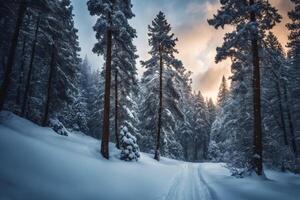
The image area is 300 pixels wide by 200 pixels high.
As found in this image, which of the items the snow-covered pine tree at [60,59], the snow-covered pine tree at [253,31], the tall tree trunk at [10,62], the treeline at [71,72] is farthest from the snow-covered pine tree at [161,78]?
the tall tree trunk at [10,62]

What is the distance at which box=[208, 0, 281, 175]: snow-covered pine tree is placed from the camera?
47.6 feet

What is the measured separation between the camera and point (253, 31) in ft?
47.8

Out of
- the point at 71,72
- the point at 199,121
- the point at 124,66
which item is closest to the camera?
the point at 124,66

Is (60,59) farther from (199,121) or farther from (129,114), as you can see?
(199,121)

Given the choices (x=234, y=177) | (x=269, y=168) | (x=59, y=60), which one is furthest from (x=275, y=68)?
(x=59, y=60)

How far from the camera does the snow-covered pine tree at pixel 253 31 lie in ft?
47.6

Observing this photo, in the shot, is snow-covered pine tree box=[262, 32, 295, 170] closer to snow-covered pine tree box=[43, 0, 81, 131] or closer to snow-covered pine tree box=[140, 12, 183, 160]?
snow-covered pine tree box=[140, 12, 183, 160]

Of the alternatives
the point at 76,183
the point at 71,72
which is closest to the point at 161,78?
the point at 71,72

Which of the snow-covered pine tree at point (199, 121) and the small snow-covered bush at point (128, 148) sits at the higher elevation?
the snow-covered pine tree at point (199, 121)

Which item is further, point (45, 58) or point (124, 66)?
point (124, 66)

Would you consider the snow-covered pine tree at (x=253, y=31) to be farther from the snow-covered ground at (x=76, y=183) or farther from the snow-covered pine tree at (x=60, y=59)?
the snow-covered pine tree at (x=60, y=59)

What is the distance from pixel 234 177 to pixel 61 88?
20.5 m

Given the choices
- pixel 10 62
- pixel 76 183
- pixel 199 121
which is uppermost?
pixel 199 121

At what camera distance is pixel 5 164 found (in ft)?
27.6
